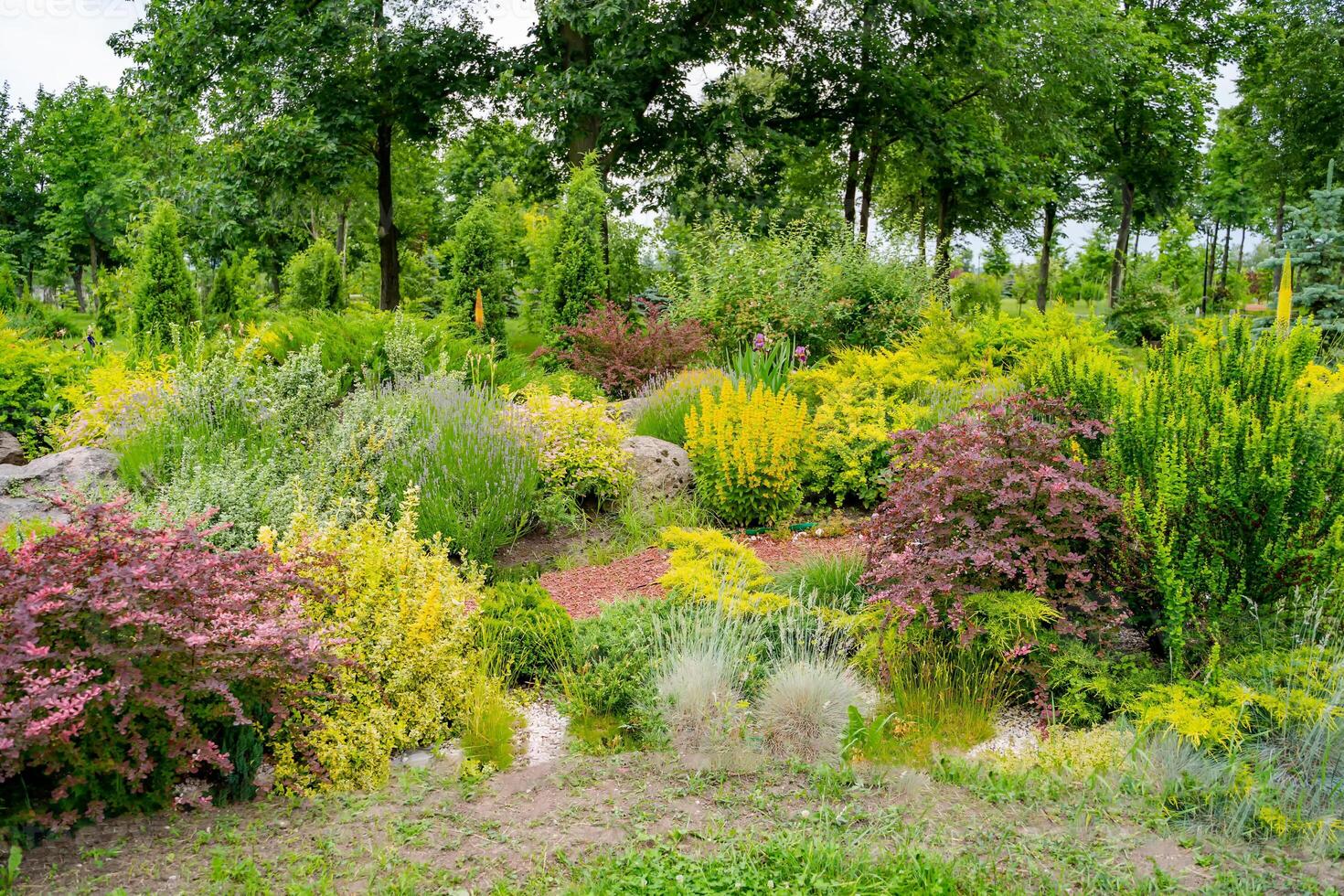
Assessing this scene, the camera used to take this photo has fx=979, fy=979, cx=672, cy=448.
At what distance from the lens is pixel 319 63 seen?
53.5 ft

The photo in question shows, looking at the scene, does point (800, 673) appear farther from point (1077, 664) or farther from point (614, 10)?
point (614, 10)

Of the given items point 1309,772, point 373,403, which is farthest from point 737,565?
point 373,403

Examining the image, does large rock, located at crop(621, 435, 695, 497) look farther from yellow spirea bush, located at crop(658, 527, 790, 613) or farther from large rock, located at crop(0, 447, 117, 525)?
large rock, located at crop(0, 447, 117, 525)

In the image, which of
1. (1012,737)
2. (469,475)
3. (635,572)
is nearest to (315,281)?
(469,475)

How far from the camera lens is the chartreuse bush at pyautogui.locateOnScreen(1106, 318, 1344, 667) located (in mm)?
4113

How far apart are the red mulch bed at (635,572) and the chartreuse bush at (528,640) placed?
1.83ft

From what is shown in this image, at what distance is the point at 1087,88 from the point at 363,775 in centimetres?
2158

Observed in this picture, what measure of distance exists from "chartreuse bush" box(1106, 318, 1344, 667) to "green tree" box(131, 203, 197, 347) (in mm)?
10664

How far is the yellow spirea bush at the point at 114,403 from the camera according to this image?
7.07 meters

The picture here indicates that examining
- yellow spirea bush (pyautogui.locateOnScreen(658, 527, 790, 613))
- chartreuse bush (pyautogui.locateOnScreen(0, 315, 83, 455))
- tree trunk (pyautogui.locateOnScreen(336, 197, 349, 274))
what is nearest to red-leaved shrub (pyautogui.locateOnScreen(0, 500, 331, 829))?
yellow spirea bush (pyautogui.locateOnScreen(658, 527, 790, 613))

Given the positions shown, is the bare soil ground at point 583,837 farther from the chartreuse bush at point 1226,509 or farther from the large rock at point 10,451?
the large rock at point 10,451

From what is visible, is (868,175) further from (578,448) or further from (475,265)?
(578,448)

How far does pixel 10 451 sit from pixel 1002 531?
8.58 metres

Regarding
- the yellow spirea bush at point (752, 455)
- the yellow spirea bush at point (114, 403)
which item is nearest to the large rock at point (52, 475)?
the yellow spirea bush at point (114, 403)
